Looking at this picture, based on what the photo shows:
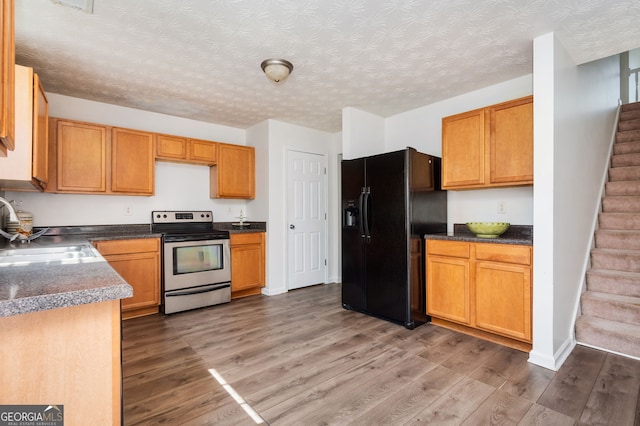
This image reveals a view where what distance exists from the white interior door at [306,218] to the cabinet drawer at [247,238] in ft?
1.40

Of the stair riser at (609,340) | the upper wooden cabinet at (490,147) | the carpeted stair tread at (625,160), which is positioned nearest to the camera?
the stair riser at (609,340)

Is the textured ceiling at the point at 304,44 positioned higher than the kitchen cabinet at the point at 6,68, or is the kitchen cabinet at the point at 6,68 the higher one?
the textured ceiling at the point at 304,44

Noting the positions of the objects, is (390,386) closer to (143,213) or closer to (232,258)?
(232,258)

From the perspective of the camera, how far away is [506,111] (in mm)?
2699

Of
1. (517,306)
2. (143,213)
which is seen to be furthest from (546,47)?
(143,213)

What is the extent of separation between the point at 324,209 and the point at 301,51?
2.72m

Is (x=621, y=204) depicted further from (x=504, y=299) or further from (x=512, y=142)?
Answer: (x=504, y=299)

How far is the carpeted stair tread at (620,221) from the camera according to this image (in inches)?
126

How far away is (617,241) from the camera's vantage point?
3.13 m

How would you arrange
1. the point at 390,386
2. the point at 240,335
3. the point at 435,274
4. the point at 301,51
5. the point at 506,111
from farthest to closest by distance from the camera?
the point at 435,274 → the point at 240,335 → the point at 506,111 → the point at 301,51 → the point at 390,386

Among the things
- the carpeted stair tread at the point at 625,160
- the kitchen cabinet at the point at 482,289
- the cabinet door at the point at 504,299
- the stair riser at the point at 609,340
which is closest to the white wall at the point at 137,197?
the kitchen cabinet at the point at 482,289

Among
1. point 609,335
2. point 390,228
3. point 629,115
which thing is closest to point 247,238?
point 390,228

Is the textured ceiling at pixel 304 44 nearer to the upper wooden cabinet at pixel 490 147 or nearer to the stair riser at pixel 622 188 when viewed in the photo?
the upper wooden cabinet at pixel 490 147

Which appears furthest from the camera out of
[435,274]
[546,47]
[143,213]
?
[143,213]
